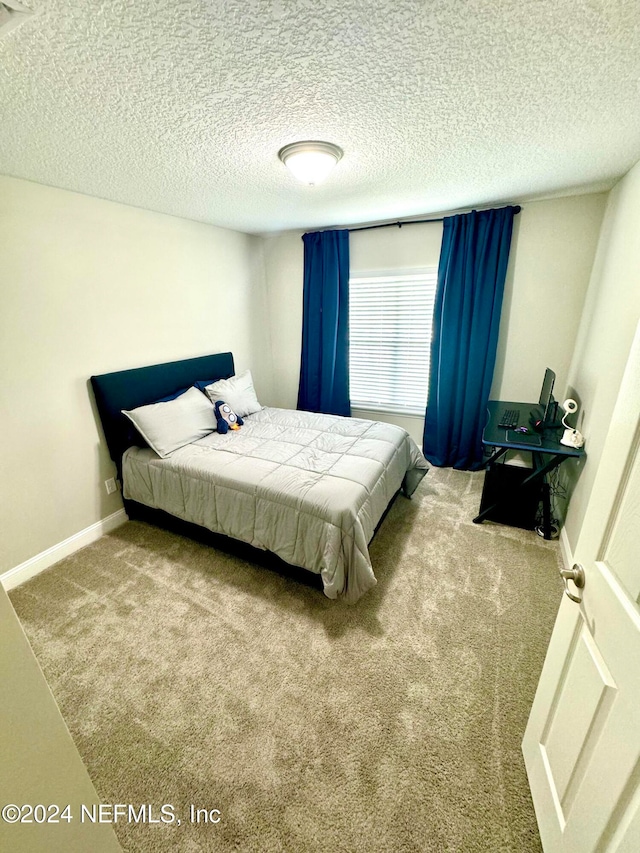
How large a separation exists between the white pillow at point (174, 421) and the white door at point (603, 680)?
248 cm

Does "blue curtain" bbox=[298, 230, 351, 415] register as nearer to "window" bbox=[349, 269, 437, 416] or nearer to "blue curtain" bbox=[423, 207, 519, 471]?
"window" bbox=[349, 269, 437, 416]

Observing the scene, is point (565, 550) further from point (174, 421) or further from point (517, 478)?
point (174, 421)

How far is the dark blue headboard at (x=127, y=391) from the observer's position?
2496 mm

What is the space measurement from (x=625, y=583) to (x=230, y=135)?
2.19m

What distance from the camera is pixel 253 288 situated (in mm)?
3896

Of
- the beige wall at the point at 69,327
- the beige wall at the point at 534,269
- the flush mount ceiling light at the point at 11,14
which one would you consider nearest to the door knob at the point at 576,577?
the flush mount ceiling light at the point at 11,14

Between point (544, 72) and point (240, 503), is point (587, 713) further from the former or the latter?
point (544, 72)

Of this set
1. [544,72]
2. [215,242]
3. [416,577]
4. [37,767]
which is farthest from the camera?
[215,242]

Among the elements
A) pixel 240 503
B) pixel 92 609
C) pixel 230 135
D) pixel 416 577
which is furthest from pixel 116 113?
pixel 416 577

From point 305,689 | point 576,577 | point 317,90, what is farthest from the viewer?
point 305,689

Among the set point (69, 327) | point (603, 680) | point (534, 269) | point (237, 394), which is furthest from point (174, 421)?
point (534, 269)

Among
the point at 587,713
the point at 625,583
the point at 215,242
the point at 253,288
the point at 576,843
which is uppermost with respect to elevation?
the point at 215,242

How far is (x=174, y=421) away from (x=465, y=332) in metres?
2.71

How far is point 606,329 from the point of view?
6.88 ft
